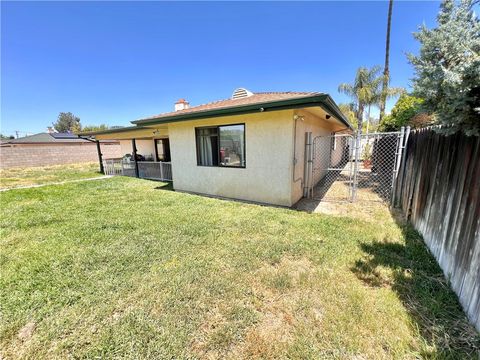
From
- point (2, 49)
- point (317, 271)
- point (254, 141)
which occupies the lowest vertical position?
point (317, 271)

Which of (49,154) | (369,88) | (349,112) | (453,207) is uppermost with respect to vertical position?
(369,88)

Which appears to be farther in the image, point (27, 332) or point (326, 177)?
point (326, 177)

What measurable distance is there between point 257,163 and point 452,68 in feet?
14.3

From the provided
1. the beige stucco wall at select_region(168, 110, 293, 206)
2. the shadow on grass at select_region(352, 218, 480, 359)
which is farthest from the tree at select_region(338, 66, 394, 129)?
the shadow on grass at select_region(352, 218, 480, 359)

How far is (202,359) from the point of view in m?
1.66

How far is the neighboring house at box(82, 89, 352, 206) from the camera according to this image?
5330mm

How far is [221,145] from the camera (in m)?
6.62

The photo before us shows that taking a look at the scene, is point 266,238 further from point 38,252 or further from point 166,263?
point 38,252

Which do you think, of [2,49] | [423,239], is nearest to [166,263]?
[423,239]

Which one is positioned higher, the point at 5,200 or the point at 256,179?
the point at 256,179

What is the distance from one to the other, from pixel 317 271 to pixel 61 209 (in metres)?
7.20

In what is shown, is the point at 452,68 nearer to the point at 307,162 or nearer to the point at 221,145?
the point at 307,162

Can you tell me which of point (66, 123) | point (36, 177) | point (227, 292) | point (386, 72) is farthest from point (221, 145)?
point (66, 123)

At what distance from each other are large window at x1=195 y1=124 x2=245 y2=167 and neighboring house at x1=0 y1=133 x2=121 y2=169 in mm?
16238
